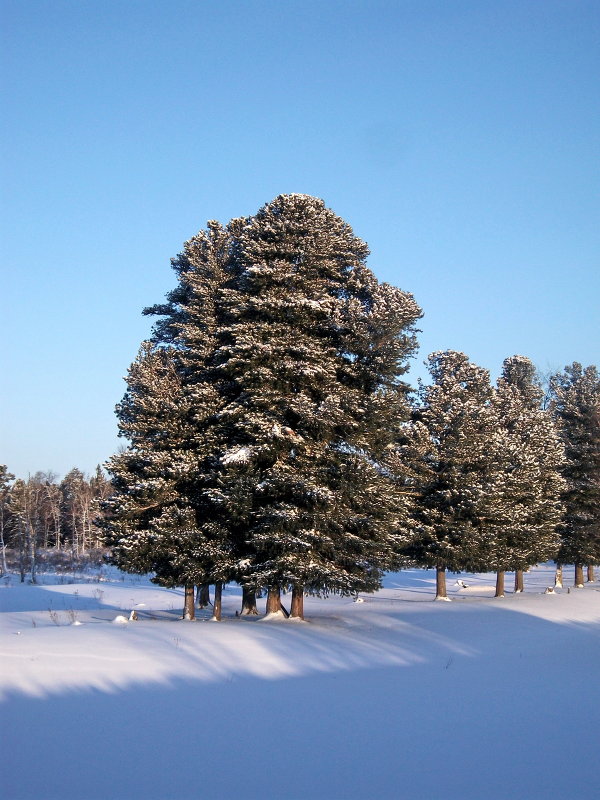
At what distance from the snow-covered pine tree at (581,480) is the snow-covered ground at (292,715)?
2611cm

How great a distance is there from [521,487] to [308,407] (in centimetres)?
1950

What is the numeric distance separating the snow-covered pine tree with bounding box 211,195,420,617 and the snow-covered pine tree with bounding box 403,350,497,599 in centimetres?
743

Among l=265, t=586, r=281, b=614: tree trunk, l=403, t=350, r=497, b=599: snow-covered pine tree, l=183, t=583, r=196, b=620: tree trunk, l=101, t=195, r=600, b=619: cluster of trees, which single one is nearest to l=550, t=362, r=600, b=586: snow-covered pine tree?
l=403, t=350, r=497, b=599: snow-covered pine tree

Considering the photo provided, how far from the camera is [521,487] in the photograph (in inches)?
1436

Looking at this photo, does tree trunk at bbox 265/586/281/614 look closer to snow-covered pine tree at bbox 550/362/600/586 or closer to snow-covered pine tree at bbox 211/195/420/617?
snow-covered pine tree at bbox 211/195/420/617

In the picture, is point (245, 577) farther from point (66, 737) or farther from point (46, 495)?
point (46, 495)

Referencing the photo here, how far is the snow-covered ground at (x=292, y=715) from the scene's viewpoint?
26.9ft

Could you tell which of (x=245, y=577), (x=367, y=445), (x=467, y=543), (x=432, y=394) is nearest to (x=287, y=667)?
(x=245, y=577)

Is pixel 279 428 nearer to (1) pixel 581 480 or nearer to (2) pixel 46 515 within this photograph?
(1) pixel 581 480

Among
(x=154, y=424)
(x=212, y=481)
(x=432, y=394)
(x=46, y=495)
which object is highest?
(x=432, y=394)

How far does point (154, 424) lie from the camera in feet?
78.0

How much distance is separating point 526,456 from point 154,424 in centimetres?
2156

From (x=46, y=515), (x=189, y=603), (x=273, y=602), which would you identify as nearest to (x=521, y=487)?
(x=273, y=602)

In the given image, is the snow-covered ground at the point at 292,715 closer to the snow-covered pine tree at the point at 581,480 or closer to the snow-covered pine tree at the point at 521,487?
the snow-covered pine tree at the point at 521,487
